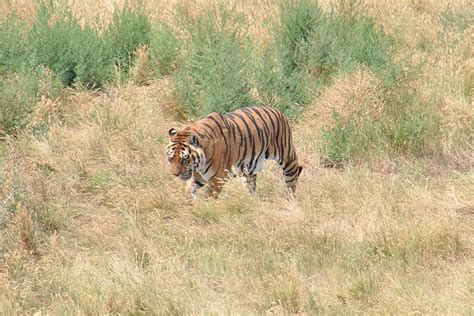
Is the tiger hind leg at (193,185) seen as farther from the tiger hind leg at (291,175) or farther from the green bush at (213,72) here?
the green bush at (213,72)

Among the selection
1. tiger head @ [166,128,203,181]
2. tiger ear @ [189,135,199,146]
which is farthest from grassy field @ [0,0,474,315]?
tiger ear @ [189,135,199,146]

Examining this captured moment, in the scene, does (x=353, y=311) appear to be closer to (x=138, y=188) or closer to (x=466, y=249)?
(x=466, y=249)

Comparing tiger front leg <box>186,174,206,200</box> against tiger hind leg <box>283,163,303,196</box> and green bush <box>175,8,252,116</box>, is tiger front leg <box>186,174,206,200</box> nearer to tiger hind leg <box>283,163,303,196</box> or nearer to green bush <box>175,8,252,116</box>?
tiger hind leg <box>283,163,303,196</box>

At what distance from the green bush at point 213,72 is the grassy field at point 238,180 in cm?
3

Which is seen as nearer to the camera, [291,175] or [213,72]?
[291,175]

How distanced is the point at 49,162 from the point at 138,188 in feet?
3.74

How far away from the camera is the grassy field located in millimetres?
5566

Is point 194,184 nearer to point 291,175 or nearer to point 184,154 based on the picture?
point 184,154

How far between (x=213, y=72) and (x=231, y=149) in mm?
2429

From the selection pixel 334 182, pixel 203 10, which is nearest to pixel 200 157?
pixel 334 182

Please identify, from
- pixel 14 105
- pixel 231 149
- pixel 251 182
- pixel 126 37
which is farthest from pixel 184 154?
pixel 126 37

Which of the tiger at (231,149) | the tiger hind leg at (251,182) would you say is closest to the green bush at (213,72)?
the tiger at (231,149)

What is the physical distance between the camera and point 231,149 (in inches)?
297

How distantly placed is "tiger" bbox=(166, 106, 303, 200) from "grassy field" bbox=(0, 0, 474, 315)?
0.22 metres
